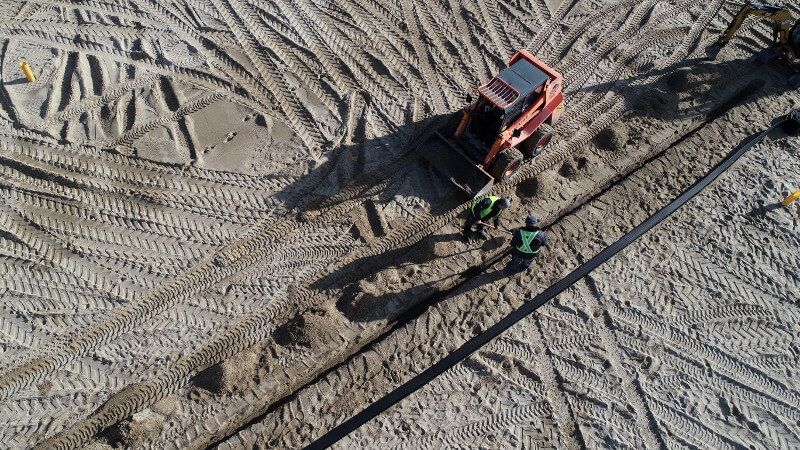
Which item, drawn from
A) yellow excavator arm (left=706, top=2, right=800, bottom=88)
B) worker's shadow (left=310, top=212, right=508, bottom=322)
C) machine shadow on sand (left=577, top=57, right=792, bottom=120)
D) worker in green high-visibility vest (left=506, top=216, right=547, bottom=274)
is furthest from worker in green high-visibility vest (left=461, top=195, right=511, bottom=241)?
yellow excavator arm (left=706, top=2, right=800, bottom=88)

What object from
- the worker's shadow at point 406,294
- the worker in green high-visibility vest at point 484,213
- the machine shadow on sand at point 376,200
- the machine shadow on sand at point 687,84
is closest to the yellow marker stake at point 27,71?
the machine shadow on sand at point 376,200

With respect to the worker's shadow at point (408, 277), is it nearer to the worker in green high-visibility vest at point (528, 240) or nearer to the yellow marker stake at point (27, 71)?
the worker in green high-visibility vest at point (528, 240)

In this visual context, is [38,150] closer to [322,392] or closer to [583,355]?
[322,392]

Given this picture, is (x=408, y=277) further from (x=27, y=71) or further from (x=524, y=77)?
(x=27, y=71)

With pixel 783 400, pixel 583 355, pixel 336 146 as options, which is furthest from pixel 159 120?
pixel 783 400

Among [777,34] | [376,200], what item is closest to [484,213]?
[376,200]

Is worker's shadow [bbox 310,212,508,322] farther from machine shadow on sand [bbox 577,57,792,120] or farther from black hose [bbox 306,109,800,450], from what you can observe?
machine shadow on sand [bbox 577,57,792,120]
